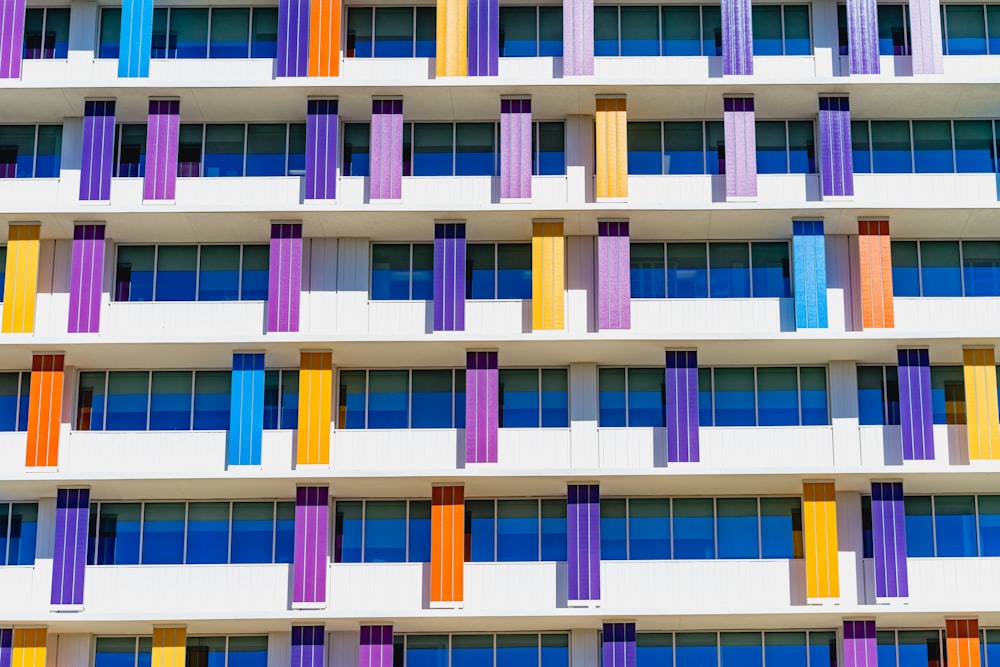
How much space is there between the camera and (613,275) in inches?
1517

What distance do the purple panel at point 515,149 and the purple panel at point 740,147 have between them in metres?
5.05

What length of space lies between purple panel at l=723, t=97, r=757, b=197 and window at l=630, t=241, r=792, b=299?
1920 millimetres

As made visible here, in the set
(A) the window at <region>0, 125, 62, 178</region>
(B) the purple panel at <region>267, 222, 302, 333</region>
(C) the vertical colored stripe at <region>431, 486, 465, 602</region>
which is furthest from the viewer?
(A) the window at <region>0, 125, 62, 178</region>

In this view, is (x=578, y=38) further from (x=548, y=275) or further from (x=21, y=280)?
(x=21, y=280)

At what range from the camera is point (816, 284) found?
3850 cm

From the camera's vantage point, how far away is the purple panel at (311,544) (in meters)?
37.2

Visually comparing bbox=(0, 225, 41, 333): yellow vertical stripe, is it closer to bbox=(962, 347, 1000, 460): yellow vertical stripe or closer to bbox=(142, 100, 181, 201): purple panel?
bbox=(142, 100, 181, 201): purple panel

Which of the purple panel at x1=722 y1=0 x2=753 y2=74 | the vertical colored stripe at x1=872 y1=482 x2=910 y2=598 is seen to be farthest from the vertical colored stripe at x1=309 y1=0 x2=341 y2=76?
the vertical colored stripe at x1=872 y1=482 x2=910 y2=598

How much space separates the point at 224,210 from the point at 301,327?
352cm

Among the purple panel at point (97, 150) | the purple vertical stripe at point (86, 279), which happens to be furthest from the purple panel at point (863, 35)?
the purple vertical stripe at point (86, 279)

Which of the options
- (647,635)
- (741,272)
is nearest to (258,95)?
(741,272)

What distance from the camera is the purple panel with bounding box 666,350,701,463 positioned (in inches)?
1489

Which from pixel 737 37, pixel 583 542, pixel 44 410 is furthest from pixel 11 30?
pixel 583 542

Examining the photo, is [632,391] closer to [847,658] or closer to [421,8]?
[847,658]
